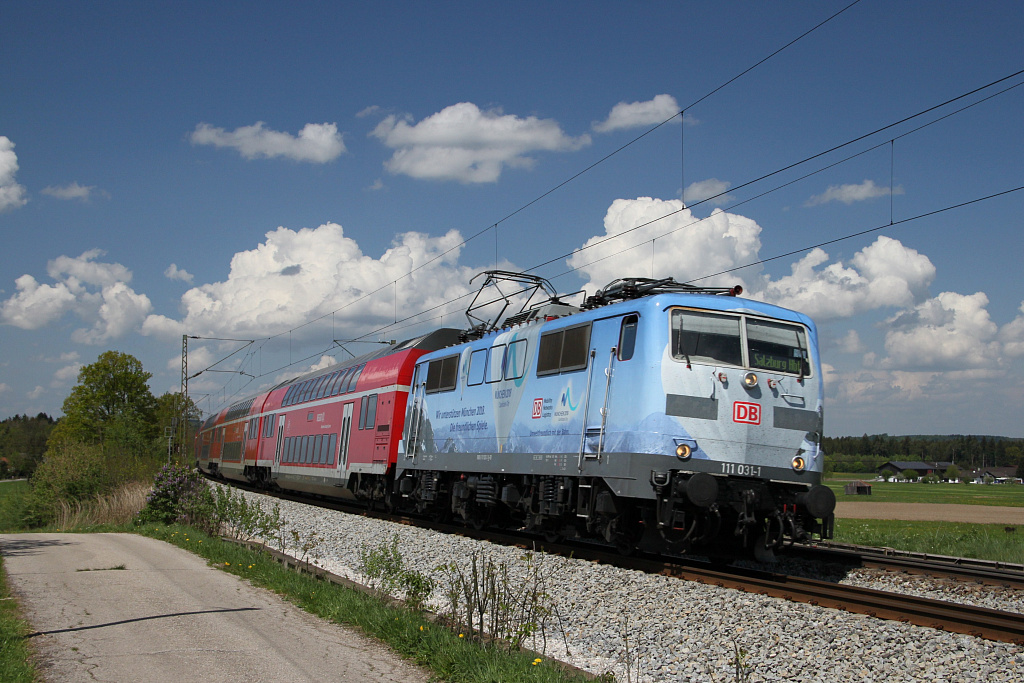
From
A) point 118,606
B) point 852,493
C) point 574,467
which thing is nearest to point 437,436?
point 574,467

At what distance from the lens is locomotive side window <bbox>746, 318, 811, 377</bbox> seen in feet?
36.8

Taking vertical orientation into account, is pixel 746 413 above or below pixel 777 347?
below

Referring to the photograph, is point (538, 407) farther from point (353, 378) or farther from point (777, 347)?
point (353, 378)

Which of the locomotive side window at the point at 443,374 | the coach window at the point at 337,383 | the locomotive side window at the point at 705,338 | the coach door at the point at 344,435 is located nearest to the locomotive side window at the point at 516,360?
the locomotive side window at the point at 443,374

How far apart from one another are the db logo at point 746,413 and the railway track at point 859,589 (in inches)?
77.1

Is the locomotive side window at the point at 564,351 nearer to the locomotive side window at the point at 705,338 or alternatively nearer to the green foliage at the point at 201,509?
the locomotive side window at the point at 705,338

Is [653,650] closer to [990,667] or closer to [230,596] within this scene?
[990,667]

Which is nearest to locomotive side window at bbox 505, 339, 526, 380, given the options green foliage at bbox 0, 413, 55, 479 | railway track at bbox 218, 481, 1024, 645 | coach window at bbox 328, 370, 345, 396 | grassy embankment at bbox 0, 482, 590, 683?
railway track at bbox 218, 481, 1024, 645

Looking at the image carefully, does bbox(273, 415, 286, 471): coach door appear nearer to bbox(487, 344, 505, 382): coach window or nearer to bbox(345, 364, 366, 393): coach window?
bbox(345, 364, 366, 393): coach window

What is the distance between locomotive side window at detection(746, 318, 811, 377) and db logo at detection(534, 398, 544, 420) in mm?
3700

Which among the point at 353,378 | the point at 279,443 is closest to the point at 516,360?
the point at 353,378

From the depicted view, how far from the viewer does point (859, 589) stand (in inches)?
359

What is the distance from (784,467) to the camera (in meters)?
11.0

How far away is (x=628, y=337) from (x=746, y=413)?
1.89 m
